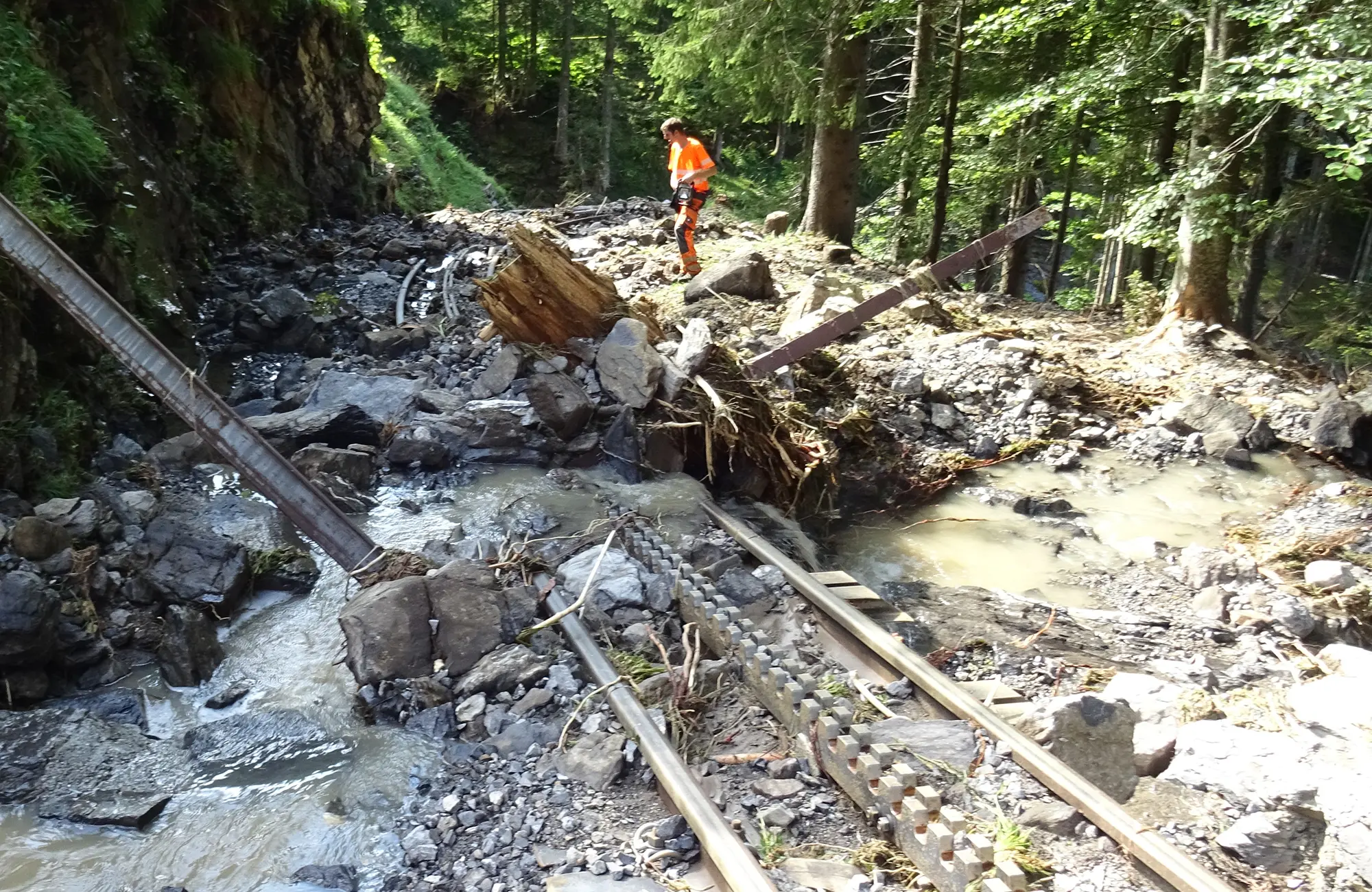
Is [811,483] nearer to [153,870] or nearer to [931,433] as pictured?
[931,433]

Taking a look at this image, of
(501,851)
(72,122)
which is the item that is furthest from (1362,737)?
(72,122)

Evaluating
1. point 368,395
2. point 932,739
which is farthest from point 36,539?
point 932,739

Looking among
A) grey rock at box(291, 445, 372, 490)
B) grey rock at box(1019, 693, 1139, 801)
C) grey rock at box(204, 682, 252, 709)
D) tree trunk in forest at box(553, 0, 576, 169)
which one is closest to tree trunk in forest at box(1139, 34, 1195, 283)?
grey rock at box(1019, 693, 1139, 801)

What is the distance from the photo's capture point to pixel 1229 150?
9.82 m

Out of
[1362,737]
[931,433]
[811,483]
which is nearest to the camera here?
[1362,737]

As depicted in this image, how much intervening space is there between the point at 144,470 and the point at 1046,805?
19.4 ft

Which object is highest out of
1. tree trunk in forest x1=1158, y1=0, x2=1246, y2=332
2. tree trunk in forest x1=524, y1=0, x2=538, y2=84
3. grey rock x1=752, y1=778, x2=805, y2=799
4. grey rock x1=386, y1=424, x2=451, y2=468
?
tree trunk in forest x1=524, y1=0, x2=538, y2=84

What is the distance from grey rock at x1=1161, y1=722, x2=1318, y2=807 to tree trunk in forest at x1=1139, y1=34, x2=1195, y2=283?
412 inches

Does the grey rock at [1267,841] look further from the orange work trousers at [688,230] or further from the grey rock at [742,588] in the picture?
the orange work trousers at [688,230]

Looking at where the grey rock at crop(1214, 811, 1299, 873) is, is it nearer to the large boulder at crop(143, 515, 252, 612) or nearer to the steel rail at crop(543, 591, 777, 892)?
the steel rail at crop(543, 591, 777, 892)

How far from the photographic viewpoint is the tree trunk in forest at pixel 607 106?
89.1 feet

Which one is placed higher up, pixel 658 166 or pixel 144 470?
pixel 658 166

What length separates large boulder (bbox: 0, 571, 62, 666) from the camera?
4008 mm

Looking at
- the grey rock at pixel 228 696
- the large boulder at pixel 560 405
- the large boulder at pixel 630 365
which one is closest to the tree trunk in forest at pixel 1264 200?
the large boulder at pixel 630 365
